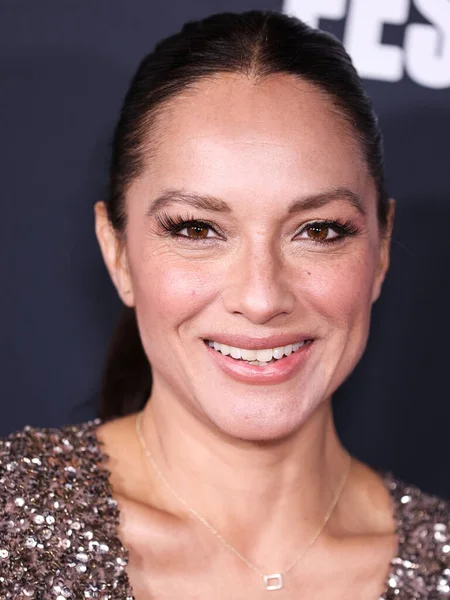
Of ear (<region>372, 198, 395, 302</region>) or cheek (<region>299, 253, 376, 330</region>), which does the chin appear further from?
ear (<region>372, 198, 395, 302</region>)

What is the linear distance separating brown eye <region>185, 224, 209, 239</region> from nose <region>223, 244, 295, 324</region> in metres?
0.08

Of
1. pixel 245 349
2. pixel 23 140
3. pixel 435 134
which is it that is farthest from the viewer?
pixel 435 134

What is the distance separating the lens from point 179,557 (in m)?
1.65

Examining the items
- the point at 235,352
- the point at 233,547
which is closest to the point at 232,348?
the point at 235,352

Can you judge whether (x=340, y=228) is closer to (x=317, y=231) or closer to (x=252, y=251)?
(x=317, y=231)

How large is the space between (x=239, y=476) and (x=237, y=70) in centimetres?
67

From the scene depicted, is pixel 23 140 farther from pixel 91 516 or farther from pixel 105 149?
pixel 91 516

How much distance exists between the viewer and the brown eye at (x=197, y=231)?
5.22 ft

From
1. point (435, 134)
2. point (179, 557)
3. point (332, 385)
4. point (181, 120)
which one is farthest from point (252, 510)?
point (435, 134)

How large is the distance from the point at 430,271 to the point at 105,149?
0.81 meters

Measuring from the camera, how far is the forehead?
154 cm

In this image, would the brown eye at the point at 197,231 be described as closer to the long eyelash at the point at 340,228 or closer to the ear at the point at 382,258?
the long eyelash at the point at 340,228

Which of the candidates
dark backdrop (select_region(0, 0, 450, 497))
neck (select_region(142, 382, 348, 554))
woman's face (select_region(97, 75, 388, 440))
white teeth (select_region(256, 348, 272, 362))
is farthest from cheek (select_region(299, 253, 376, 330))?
dark backdrop (select_region(0, 0, 450, 497))

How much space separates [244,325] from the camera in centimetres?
155
